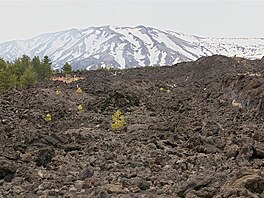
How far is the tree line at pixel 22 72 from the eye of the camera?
34.7 m

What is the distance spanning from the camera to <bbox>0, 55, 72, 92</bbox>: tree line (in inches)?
1364

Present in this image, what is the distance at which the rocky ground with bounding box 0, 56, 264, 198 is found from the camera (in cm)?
800

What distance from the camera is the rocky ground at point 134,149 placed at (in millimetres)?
8000

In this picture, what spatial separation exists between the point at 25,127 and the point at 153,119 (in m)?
5.32

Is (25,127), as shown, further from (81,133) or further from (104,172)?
(104,172)

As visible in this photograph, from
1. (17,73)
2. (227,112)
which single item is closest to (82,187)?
(227,112)

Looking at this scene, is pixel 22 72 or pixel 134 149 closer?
pixel 134 149

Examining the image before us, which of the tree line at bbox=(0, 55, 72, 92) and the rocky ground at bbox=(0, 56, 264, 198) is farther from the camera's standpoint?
the tree line at bbox=(0, 55, 72, 92)

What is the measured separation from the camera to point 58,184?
28.5 feet

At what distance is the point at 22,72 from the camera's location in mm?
43438

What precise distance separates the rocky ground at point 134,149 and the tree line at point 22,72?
44.0 ft

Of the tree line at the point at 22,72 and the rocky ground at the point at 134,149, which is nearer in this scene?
the rocky ground at the point at 134,149

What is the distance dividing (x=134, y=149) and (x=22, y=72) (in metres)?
33.5

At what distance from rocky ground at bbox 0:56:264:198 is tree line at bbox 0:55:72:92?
1340cm
